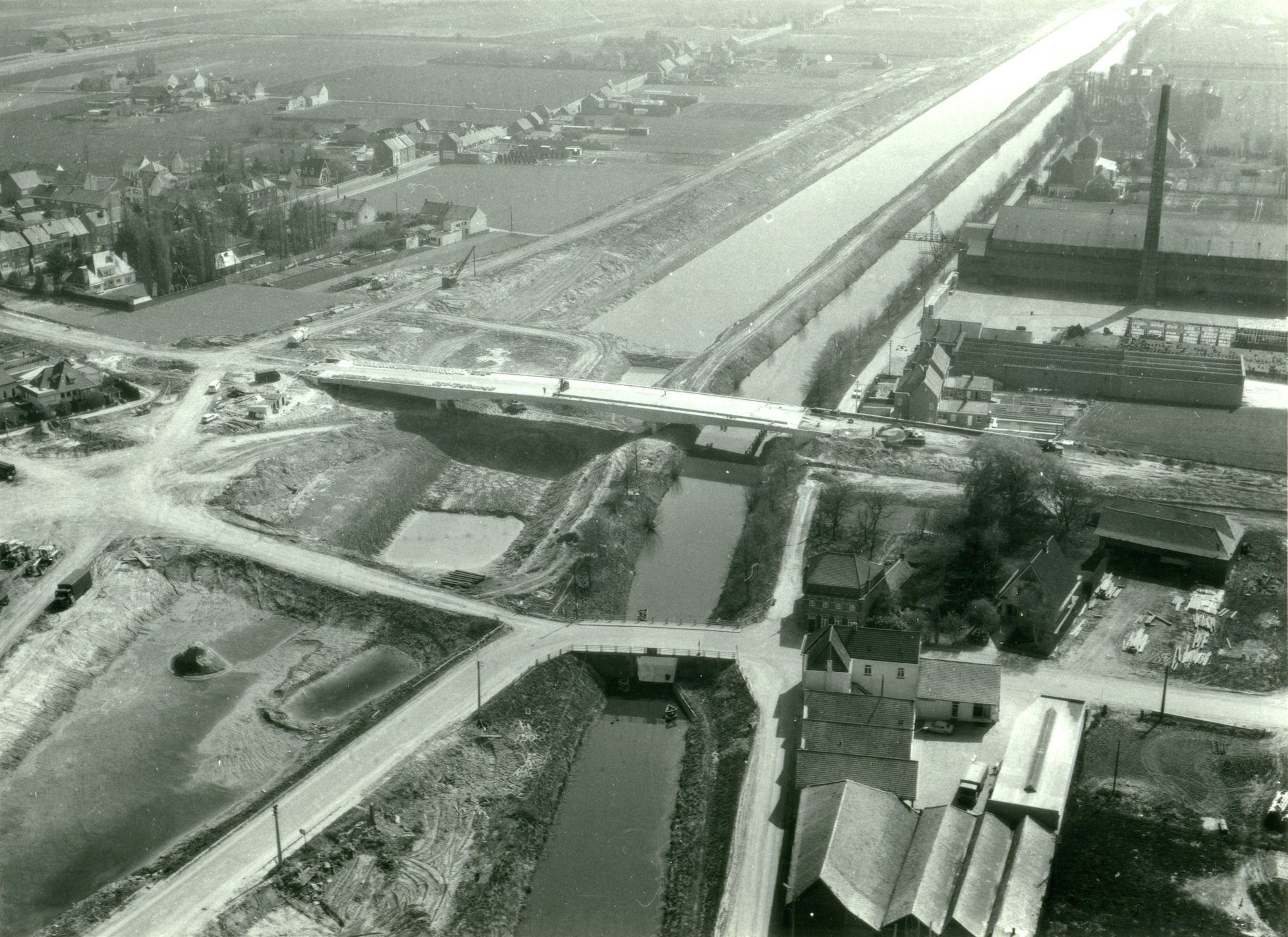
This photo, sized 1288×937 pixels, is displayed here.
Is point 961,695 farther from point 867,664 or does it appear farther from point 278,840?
point 278,840

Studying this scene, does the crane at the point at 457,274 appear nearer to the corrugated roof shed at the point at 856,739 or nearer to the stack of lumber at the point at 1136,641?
the stack of lumber at the point at 1136,641

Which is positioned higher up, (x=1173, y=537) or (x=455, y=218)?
(x=455, y=218)

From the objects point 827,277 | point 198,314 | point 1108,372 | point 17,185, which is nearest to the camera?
point 1108,372

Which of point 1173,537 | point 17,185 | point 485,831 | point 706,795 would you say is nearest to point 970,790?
point 706,795

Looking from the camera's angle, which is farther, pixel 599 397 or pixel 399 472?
pixel 599 397

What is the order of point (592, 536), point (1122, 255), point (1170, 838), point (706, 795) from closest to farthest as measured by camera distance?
point (1170, 838) → point (706, 795) → point (592, 536) → point (1122, 255)

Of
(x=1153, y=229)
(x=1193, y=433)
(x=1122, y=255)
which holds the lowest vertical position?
(x=1193, y=433)

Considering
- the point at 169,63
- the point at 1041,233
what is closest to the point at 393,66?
the point at 169,63
